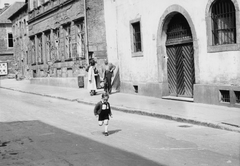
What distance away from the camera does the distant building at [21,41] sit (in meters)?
40.9

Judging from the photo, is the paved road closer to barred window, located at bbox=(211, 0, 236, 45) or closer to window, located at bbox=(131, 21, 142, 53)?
barred window, located at bbox=(211, 0, 236, 45)

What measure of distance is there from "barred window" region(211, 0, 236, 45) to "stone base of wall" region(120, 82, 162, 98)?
3.77m

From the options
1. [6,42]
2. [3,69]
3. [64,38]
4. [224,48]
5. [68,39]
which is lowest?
[224,48]

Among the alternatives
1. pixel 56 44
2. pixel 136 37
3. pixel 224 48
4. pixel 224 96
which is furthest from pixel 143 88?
pixel 56 44

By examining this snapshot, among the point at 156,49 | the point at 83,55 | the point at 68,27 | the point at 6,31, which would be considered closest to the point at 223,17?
the point at 156,49

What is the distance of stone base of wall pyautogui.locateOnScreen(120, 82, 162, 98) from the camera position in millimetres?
16359

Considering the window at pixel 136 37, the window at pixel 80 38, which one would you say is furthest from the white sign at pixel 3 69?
the window at pixel 136 37

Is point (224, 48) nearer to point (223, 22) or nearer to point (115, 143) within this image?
point (223, 22)

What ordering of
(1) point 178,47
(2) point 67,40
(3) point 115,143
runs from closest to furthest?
1. (3) point 115,143
2. (1) point 178,47
3. (2) point 67,40

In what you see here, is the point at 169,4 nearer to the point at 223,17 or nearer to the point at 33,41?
A: the point at 223,17

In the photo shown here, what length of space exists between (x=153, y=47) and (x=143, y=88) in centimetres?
189

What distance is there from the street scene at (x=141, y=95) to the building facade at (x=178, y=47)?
0.03 meters

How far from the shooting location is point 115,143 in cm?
831

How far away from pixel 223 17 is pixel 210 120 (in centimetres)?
417
